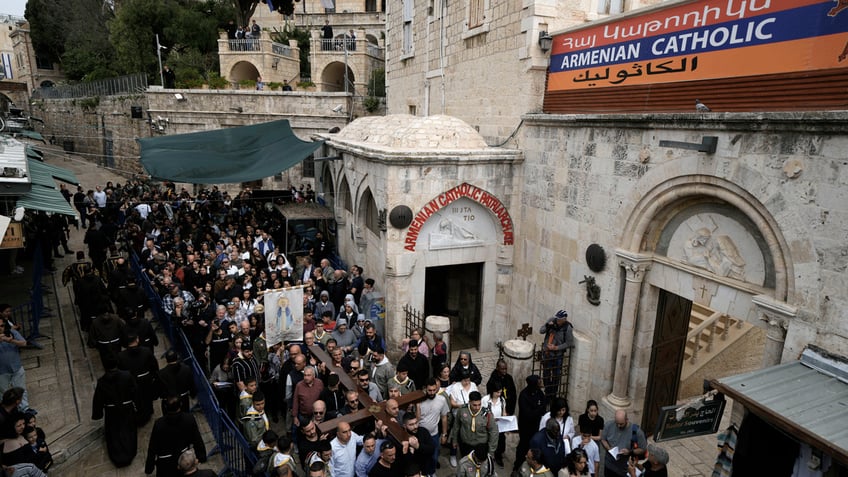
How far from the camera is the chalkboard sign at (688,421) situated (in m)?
4.68

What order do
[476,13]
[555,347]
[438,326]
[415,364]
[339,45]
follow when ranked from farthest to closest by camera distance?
[339,45] → [476,13] → [438,326] → [555,347] → [415,364]

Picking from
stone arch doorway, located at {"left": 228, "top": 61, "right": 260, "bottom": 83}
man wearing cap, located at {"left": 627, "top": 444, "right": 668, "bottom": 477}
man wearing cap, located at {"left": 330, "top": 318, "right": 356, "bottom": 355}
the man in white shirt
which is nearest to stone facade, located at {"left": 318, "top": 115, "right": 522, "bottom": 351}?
man wearing cap, located at {"left": 330, "top": 318, "right": 356, "bottom": 355}

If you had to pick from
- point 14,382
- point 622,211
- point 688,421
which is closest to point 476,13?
point 622,211

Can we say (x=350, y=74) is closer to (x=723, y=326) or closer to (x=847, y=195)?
(x=723, y=326)

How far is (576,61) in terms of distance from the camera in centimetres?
816

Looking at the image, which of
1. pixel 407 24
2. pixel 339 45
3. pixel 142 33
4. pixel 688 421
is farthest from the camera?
pixel 142 33

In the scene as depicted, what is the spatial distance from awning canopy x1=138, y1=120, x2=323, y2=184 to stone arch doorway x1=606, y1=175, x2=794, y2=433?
27.5 ft

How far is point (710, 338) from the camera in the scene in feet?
31.4

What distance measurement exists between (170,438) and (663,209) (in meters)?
6.49

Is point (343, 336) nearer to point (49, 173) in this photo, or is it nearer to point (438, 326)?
point (438, 326)

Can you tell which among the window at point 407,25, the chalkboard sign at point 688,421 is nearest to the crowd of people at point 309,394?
the chalkboard sign at point 688,421

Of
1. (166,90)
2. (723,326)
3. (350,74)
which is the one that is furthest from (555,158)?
(350,74)

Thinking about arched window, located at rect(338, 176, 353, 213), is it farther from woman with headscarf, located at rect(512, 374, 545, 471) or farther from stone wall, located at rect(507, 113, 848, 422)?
woman with headscarf, located at rect(512, 374, 545, 471)

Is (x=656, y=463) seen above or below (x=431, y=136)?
below
